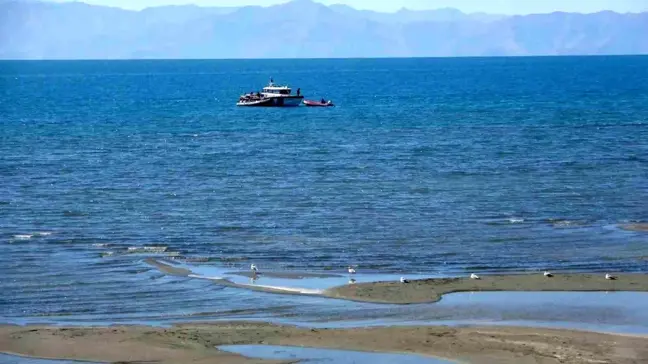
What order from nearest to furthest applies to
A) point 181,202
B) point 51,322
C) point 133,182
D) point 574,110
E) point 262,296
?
point 51,322 → point 262,296 → point 181,202 → point 133,182 → point 574,110

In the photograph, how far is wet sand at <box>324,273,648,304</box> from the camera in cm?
3011

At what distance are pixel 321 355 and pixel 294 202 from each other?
22883 mm

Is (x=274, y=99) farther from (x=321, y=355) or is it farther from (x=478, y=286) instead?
(x=321, y=355)

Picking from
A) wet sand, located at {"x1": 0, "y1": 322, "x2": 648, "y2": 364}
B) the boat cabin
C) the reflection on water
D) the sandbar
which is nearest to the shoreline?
wet sand, located at {"x1": 0, "y1": 322, "x2": 648, "y2": 364}

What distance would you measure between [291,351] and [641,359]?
7.34 meters

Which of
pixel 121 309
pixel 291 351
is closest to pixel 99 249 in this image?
pixel 121 309

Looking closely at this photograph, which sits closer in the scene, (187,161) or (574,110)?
(187,161)

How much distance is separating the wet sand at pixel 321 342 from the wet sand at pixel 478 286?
3370 millimetres

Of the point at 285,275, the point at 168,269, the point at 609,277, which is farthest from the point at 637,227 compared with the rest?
the point at 168,269

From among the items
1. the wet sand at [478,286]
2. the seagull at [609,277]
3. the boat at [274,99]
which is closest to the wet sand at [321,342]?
the wet sand at [478,286]

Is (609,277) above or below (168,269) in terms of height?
above

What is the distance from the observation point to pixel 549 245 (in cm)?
3712

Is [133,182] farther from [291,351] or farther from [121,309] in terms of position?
[291,351]

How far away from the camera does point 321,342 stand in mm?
25531
